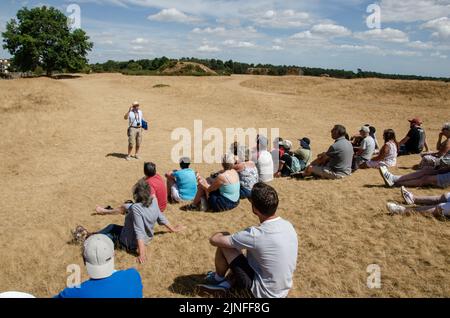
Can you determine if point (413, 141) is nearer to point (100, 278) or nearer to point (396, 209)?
point (396, 209)

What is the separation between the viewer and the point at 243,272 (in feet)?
12.8

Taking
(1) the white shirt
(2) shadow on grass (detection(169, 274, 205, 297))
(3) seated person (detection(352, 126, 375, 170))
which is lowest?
(2) shadow on grass (detection(169, 274, 205, 297))

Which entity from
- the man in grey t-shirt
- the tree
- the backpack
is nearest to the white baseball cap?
the man in grey t-shirt

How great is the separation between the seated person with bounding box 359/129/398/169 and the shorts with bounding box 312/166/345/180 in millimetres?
1604

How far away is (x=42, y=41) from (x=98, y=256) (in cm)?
5240

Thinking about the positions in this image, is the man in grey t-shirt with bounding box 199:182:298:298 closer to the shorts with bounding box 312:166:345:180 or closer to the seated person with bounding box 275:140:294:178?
the shorts with bounding box 312:166:345:180

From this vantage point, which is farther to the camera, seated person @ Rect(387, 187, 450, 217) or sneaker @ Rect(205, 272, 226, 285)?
seated person @ Rect(387, 187, 450, 217)

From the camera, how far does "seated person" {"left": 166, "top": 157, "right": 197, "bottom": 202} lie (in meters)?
7.91

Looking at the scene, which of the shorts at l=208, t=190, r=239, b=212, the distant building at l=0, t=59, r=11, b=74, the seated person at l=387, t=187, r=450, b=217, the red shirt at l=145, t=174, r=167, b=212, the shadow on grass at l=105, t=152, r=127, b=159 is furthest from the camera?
the distant building at l=0, t=59, r=11, b=74

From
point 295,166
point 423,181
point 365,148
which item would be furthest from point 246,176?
point 365,148

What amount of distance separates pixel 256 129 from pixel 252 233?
1530 centimetres

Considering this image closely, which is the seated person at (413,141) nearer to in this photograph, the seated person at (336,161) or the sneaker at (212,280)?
the seated person at (336,161)
